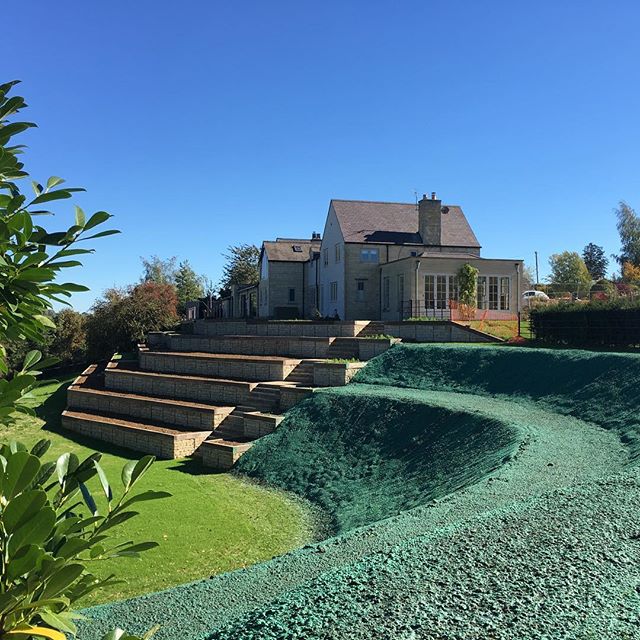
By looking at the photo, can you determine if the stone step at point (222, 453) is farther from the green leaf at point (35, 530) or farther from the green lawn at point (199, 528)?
the green leaf at point (35, 530)

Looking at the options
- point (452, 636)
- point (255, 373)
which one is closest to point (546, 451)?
point (452, 636)

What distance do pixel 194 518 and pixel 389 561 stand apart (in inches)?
273

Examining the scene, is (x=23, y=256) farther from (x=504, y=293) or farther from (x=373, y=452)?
(x=504, y=293)

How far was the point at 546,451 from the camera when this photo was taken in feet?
27.9

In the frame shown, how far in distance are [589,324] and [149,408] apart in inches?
539

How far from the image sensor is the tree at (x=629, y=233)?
2518 inches

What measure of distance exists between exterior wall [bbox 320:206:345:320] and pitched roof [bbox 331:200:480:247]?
27.5 inches

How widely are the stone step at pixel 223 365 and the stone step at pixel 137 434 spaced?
10.0 feet

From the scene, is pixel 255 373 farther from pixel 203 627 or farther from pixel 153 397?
pixel 203 627

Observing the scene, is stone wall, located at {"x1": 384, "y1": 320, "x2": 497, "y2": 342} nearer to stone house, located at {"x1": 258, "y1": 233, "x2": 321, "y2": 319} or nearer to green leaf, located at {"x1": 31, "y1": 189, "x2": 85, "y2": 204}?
stone house, located at {"x1": 258, "y1": 233, "x2": 321, "y2": 319}

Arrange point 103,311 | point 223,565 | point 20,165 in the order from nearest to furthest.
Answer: point 20,165
point 223,565
point 103,311

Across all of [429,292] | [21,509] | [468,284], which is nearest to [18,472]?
[21,509]

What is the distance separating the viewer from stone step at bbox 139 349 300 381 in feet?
59.6

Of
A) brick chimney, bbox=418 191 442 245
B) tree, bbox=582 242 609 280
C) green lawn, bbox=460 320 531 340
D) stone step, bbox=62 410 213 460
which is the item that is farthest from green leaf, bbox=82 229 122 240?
tree, bbox=582 242 609 280
